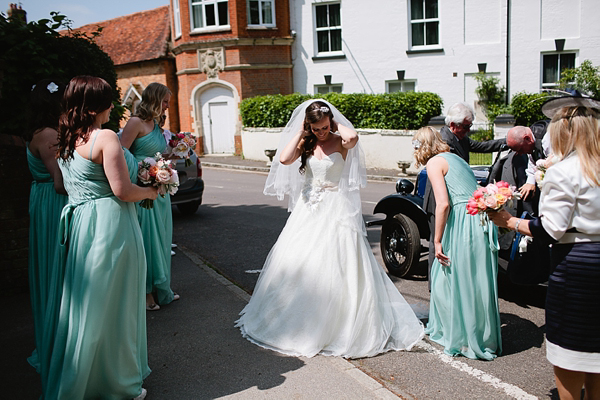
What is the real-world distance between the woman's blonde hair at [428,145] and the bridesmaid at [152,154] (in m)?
2.50

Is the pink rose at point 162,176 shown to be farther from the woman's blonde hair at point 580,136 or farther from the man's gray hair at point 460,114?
the man's gray hair at point 460,114

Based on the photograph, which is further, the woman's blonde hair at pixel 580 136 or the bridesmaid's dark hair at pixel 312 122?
the bridesmaid's dark hair at pixel 312 122

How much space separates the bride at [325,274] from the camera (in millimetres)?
4496

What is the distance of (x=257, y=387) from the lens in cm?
386

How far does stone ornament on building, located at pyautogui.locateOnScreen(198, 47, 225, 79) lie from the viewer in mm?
24859

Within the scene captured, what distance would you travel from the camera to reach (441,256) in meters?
4.50

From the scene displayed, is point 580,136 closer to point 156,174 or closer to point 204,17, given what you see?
point 156,174

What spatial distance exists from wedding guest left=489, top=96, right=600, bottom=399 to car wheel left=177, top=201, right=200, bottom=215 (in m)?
8.83

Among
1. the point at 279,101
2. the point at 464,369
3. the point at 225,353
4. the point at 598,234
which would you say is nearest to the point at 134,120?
the point at 225,353

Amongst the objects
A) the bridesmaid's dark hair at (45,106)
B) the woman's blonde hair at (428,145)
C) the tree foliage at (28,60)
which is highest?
the tree foliage at (28,60)

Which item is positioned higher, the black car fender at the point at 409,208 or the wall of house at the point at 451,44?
the wall of house at the point at 451,44

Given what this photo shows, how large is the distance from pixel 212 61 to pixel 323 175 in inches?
848

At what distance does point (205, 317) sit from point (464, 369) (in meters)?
2.45

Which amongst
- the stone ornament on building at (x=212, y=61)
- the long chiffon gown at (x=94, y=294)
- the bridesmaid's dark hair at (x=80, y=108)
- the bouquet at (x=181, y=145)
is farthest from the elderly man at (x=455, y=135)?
the stone ornament on building at (x=212, y=61)
